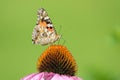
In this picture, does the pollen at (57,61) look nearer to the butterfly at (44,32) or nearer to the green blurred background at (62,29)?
the butterfly at (44,32)

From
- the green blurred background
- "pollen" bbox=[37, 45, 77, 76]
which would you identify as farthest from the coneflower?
the green blurred background

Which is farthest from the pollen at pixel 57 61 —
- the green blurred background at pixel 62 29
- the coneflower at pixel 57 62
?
the green blurred background at pixel 62 29

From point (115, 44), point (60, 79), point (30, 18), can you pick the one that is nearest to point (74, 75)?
point (60, 79)

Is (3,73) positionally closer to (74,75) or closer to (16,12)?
(16,12)

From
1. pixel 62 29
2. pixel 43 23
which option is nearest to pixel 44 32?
pixel 43 23

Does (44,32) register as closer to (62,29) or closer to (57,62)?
(57,62)

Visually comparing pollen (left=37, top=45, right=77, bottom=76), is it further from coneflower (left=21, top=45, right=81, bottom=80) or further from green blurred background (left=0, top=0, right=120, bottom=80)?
green blurred background (left=0, top=0, right=120, bottom=80)

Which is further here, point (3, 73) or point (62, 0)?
point (62, 0)
